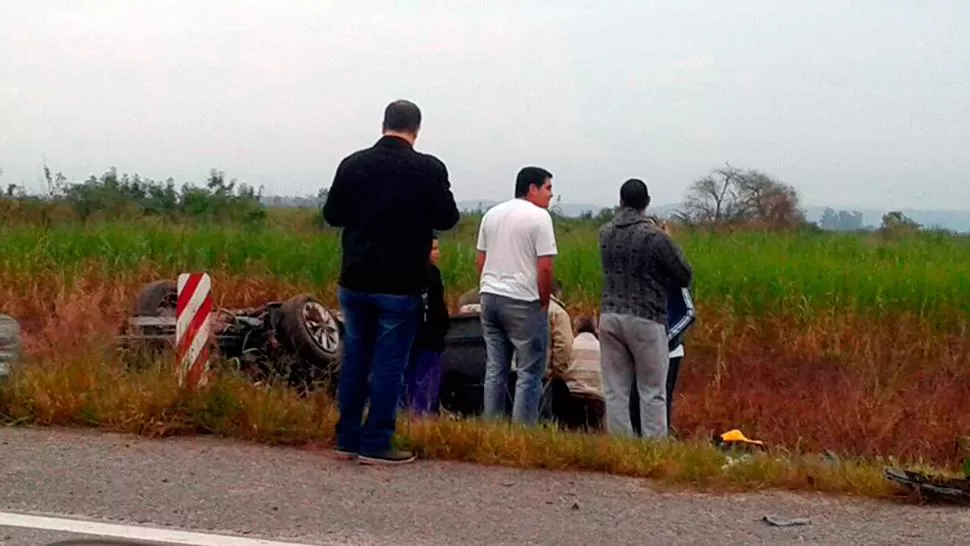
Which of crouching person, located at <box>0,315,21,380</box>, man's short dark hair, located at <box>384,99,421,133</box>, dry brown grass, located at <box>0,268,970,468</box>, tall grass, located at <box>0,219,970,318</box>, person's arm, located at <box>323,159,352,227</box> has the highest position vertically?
man's short dark hair, located at <box>384,99,421,133</box>

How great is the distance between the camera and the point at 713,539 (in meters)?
5.19

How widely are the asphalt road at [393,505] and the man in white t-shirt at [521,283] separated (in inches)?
61.7

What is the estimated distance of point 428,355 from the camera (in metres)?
8.15

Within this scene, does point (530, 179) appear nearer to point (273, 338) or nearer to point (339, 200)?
point (339, 200)

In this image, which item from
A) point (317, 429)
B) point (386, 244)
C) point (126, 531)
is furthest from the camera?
point (317, 429)

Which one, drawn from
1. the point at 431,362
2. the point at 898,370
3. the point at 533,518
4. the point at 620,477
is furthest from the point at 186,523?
the point at 898,370

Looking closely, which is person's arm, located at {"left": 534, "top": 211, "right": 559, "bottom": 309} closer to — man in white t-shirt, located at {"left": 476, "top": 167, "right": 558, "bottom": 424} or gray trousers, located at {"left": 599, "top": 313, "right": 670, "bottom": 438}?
man in white t-shirt, located at {"left": 476, "top": 167, "right": 558, "bottom": 424}

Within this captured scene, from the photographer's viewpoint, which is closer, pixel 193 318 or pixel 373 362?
pixel 373 362

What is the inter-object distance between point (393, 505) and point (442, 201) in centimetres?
160

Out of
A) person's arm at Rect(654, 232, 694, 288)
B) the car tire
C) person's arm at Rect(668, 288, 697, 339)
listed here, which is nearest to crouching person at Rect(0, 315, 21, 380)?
the car tire

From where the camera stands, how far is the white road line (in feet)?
16.4

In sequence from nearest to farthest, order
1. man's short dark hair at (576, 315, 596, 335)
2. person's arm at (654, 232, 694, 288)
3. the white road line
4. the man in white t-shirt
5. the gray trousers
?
the white road line
person's arm at (654, 232, 694, 288)
the gray trousers
the man in white t-shirt
man's short dark hair at (576, 315, 596, 335)

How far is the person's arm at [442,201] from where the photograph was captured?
6.34 metres

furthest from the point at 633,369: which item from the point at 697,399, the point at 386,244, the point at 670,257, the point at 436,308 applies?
the point at 697,399
